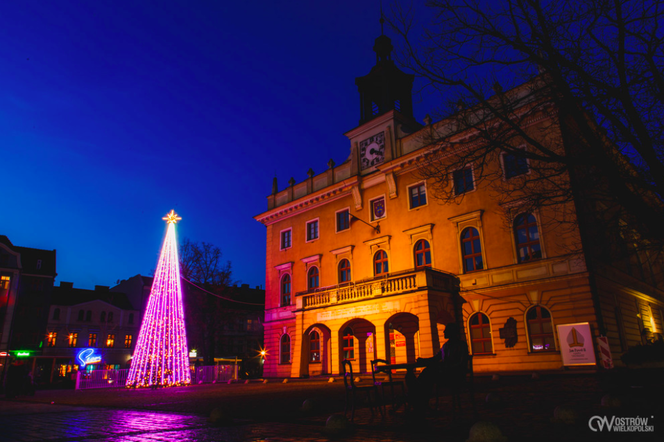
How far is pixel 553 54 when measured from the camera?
8320mm

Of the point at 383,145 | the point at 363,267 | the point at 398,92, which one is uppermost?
the point at 398,92

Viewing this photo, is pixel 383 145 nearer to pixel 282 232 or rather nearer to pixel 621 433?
pixel 282 232

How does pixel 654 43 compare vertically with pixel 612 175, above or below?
above

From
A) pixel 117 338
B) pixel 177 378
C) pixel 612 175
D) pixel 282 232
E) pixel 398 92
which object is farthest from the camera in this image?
pixel 117 338

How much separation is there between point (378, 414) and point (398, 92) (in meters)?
24.7

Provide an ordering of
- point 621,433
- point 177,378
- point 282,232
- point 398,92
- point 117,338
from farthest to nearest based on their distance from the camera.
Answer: point 117,338 < point 282,232 < point 398,92 < point 177,378 < point 621,433

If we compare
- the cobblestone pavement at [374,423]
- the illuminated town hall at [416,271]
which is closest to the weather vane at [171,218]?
the illuminated town hall at [416,271]

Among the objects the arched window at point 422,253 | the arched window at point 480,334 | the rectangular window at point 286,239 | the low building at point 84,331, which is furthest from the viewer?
the low building at point 84,331

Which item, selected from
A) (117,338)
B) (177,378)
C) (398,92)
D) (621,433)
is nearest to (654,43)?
(621,433)

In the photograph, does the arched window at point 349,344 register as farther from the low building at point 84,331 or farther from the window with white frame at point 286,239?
the low building at point 84,331

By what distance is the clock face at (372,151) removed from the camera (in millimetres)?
27500

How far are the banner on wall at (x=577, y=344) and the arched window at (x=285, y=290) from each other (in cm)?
1877

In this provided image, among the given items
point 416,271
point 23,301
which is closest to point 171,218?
point 416,271

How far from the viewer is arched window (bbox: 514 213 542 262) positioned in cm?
2025
